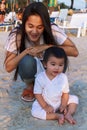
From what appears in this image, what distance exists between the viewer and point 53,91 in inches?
103

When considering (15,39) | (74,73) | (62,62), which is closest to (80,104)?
(62,62)

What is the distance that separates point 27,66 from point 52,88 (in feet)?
1.31

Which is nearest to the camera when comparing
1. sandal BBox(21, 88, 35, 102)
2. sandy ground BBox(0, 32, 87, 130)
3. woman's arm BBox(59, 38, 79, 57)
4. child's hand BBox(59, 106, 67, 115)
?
sandy ground BBox(0, 32, 87, 130)

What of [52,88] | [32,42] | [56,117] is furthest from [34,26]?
[56,117]

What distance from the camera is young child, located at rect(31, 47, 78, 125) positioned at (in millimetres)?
2535

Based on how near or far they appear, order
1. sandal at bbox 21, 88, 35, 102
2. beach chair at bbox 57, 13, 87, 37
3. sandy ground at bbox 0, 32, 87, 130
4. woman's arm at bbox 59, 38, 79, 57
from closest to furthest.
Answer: sandy ground at bbox 0, 32, 87, 130
woman's arm at bbox 59, 38, 79, 57
sandal at bbox 21, 88, 35, 102
beach chair at bbox 57, 13, 87, 37

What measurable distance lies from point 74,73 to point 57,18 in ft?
33.1

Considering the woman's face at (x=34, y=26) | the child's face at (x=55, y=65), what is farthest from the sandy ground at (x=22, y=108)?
the woman's face at (x=34, y=26)

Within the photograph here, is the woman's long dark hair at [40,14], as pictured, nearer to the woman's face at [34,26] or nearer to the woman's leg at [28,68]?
the woman's face at [34,26]

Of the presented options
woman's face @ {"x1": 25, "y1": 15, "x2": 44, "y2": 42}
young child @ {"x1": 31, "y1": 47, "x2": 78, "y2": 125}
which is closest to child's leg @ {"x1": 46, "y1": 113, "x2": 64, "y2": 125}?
young child @ {"x1": 31, "y1": 47, "x2": 78, "y2": 125}

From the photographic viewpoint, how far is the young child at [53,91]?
2535mm

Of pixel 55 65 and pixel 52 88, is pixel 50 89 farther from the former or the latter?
pixel 55 65

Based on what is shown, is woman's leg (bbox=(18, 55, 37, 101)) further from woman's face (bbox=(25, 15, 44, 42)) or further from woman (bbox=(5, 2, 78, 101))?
woman's face (bbox=(25, 15, 44, 42))

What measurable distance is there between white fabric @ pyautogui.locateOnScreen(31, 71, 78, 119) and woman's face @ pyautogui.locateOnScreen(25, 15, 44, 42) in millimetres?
336
